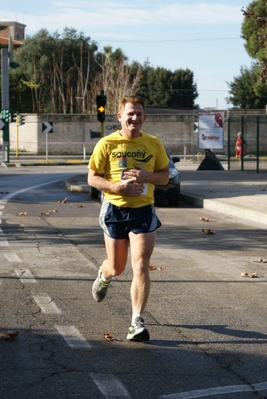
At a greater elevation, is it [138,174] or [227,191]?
[138,174]

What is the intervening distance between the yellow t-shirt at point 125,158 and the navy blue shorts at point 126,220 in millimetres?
48

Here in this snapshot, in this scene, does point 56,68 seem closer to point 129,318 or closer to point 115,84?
point 115,84

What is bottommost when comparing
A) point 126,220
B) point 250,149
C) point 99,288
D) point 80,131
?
point 80,131

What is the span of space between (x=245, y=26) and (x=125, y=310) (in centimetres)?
4147

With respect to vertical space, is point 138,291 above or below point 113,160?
below

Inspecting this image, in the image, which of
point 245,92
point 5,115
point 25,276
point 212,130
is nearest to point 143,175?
point 25,276

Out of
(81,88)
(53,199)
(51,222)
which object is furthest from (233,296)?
(81,88)

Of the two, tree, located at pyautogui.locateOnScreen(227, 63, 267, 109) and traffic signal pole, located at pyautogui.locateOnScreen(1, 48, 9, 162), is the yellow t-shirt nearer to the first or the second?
traffic signal pole, located at pyautogui.locateOnScreen(1, 48, 9, 162)

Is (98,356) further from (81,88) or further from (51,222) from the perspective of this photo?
(81,88)

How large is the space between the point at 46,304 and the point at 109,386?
2912mm

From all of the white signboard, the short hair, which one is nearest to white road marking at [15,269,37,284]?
the short hair

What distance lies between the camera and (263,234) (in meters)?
15.1

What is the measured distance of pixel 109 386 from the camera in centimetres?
565

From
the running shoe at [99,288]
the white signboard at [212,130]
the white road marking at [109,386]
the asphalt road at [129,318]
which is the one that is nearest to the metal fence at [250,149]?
the white signboard at [212,130]
